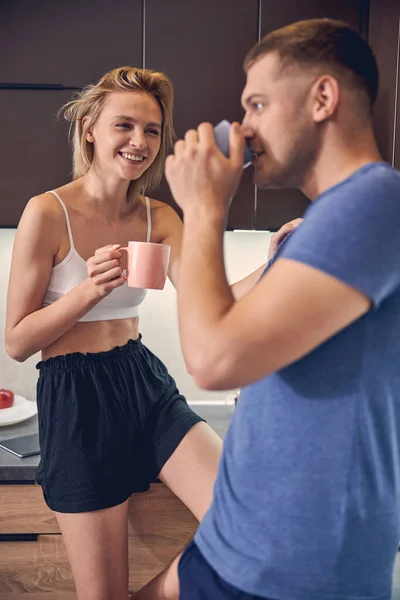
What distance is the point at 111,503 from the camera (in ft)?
4.81

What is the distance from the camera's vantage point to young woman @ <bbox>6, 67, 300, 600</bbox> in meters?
1.45

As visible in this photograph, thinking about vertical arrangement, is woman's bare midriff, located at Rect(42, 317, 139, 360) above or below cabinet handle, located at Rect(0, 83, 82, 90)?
below

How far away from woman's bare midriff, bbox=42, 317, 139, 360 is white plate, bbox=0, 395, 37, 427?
1.81ft

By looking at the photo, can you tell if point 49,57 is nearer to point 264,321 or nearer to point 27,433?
point 27,433

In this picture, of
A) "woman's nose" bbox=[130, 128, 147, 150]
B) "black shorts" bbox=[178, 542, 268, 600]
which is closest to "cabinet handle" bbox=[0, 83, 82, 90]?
"woman's nose" bbox=[130, 128, 147, 150]

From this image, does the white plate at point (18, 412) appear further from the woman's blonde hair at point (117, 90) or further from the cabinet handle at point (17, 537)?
the woman's blonde hair at point (117, 90)

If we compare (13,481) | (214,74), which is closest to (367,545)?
(13,481)

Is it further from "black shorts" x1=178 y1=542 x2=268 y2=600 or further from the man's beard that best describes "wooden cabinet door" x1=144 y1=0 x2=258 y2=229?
"black shorts" x1=178 y1=542 x2=268 y2=600

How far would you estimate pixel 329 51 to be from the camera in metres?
0.83

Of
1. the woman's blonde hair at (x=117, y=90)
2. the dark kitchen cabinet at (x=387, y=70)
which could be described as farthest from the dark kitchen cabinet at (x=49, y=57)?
the dark kitchen cabinet at (x=387, y=70)

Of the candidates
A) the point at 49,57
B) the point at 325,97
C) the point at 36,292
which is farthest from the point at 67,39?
the point at 325,97

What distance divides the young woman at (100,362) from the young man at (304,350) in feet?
1.97

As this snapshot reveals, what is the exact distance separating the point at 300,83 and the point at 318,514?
53 cm

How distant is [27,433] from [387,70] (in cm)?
148
